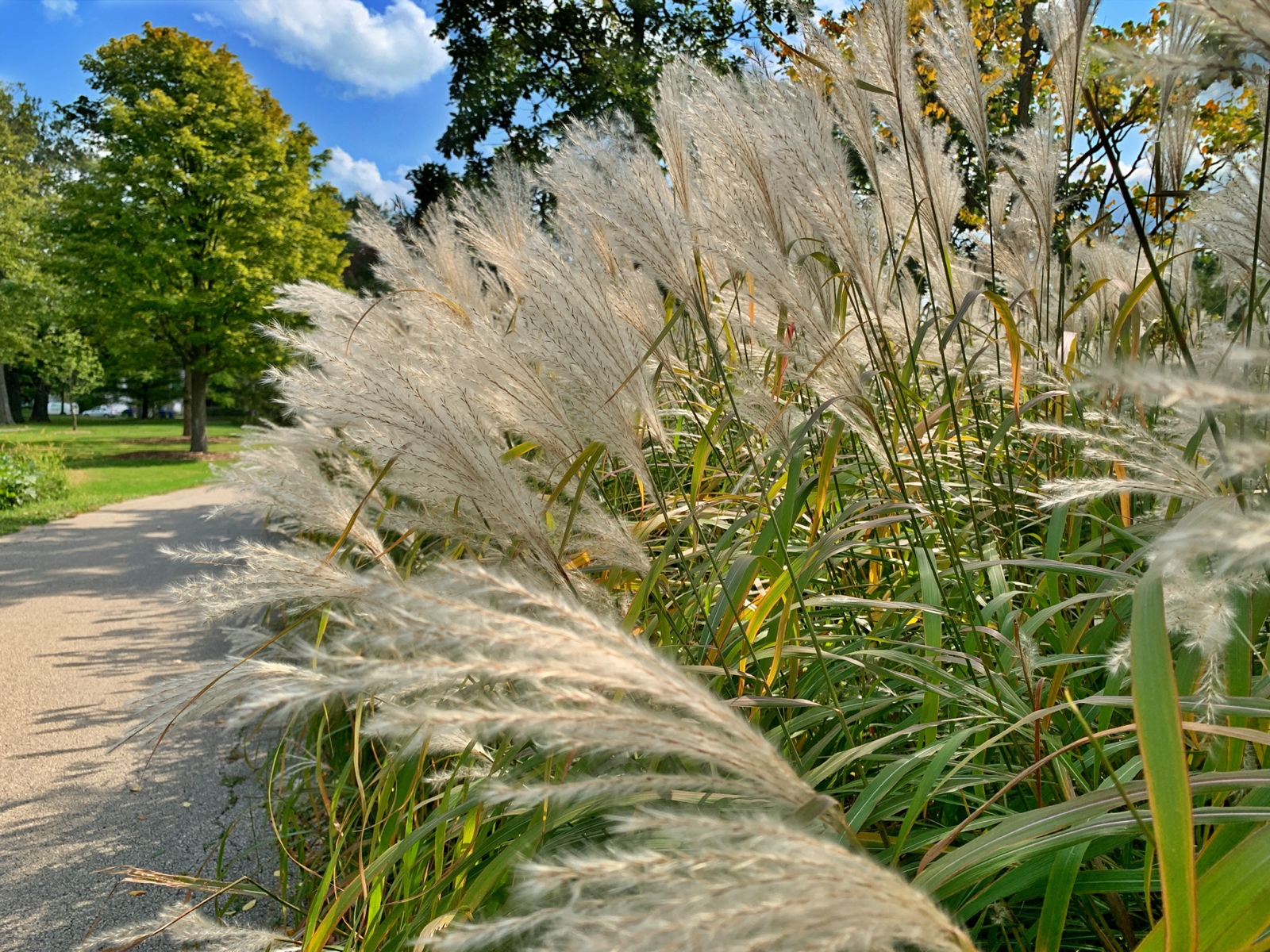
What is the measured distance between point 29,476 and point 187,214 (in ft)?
30.9

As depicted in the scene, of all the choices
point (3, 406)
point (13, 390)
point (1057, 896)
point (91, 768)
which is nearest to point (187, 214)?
point (91, 768)

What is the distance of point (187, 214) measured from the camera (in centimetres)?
1777

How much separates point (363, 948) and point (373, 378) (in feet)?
3.72

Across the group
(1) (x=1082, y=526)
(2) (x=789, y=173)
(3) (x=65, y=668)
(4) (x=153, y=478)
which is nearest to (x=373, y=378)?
(2) (x=789, y=173)

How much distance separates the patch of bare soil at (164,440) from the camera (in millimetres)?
23016

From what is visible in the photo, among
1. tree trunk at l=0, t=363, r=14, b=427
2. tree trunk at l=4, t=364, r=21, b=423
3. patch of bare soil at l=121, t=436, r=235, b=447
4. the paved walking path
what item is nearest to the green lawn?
patch of bare soil at l=121, t=436, r=235, b=447

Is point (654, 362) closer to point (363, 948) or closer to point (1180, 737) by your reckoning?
point (363, 948)

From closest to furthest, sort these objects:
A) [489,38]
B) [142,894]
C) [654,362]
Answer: [654,362] < [142,894] < [489,38]

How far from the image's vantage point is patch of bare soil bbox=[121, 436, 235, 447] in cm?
2302

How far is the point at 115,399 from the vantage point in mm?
56094

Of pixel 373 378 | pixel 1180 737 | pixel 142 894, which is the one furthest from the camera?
pixel 142 894

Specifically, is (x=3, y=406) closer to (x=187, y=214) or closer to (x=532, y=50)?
(x=187, y=214)

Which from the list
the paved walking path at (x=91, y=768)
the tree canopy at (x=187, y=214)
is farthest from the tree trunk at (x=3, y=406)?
the paved walking path at (x=91, y=768)

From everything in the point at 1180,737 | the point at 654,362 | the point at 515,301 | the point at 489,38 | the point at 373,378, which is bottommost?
the point at 1180,737
